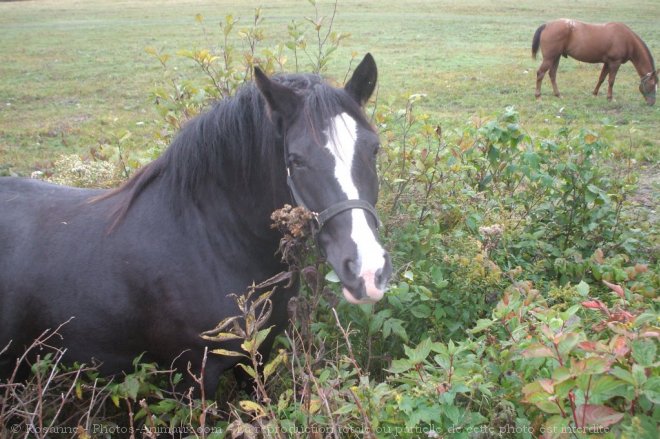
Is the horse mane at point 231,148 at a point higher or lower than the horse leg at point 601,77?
higher

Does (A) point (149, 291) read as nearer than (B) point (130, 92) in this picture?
Yes

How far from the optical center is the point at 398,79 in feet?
41.8

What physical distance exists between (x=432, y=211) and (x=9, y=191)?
2.63 meters

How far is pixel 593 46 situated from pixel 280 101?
12062 millimetres

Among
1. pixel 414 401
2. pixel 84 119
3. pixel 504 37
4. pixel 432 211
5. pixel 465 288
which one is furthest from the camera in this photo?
pixel 504 37

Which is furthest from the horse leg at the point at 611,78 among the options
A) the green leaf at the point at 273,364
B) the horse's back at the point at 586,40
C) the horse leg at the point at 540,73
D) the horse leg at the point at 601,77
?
the green leaf at the point at 273,364

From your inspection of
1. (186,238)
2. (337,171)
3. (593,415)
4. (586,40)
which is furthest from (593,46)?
(593,415)

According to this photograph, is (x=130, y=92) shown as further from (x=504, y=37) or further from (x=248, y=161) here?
(x=504, y=37)

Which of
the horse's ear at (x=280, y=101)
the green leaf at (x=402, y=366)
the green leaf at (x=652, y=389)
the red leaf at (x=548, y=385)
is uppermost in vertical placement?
the horse's ear at (x=280, y=101)

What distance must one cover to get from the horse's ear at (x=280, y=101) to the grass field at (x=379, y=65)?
1510 mm

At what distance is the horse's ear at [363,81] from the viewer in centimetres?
248

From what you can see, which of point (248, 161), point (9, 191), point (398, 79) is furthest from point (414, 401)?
point (398, 79)

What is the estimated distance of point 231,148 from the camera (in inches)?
100

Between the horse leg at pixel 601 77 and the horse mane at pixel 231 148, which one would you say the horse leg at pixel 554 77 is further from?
the horse mane at pixel 231 148
